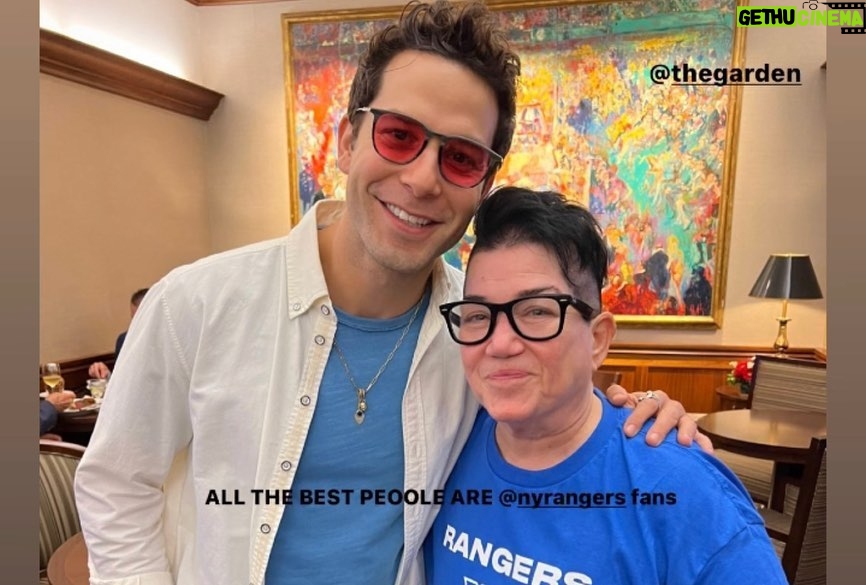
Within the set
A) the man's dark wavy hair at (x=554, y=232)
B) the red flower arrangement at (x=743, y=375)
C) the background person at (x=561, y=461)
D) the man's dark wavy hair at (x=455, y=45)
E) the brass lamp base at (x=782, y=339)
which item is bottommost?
the red flower arrangement at (x=743, y=375)

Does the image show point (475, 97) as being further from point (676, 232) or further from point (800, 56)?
point (800, 56)

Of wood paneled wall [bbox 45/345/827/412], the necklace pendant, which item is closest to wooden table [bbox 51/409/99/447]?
the necklace pendant

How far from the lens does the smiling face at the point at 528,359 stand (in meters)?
1.04

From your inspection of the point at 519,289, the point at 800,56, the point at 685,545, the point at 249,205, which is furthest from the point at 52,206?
the point at 800,56

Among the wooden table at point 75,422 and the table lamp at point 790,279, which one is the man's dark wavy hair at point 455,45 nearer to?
the wooden table at point 75,422

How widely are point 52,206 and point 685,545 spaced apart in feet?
13.9

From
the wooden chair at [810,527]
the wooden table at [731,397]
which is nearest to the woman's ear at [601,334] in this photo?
the wooden chair at [810,527]

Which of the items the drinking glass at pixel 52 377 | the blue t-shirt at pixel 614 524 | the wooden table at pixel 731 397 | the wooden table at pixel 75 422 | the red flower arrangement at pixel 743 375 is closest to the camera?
the blue t-shirt at pixel 614 524

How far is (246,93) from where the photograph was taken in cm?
576

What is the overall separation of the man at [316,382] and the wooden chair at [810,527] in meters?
1.92

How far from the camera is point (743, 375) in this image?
4.57 meters

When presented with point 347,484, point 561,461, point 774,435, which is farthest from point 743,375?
point 347,484

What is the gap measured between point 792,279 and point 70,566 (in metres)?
4.41

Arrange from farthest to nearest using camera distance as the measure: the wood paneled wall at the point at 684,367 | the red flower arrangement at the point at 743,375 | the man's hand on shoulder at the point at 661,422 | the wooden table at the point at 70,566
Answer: the wood paneled wall at the point at 684,367 → the red flower arrangement at the point at 743,375 → the wooden table at the point at 70,566 → the man's hand on shoulder at the point at 661,422
